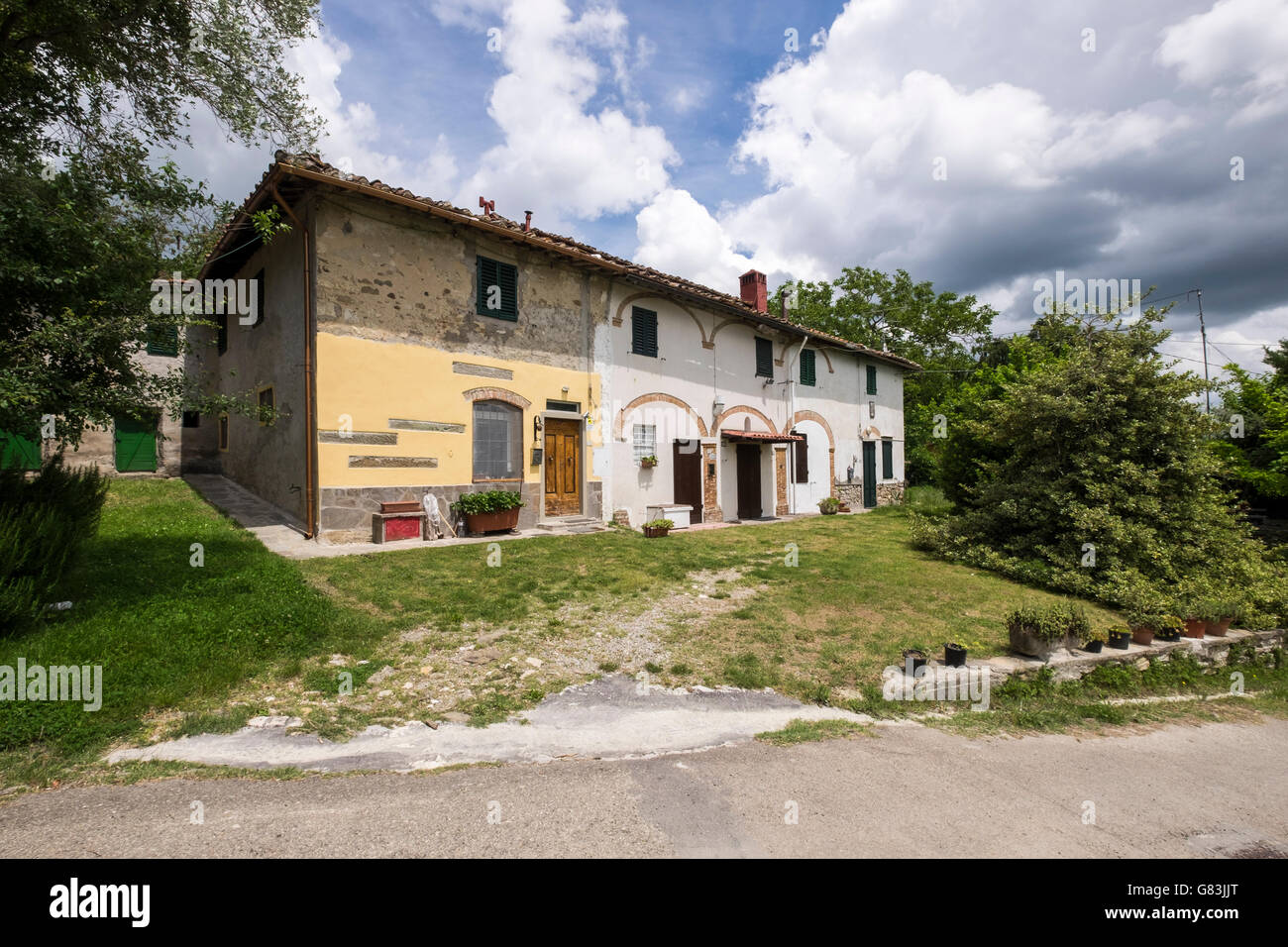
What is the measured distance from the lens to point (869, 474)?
21547 mm

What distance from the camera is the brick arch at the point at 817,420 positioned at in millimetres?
18562

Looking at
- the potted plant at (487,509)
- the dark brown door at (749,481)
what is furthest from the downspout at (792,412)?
the potted plant at (487,509)

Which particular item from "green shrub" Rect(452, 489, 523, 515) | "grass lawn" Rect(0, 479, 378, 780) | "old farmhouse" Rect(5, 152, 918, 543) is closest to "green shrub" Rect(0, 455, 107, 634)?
"grass lawn" Rect(0, 479, 378, 780)

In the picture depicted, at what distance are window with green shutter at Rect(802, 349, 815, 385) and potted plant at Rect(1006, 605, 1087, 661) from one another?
13.3 metres

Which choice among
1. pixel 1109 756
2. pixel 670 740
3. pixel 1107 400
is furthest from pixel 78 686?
pixel 1107 400

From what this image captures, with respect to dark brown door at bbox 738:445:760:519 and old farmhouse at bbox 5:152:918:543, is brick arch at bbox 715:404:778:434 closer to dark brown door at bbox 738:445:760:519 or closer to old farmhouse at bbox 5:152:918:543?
old farmhouse at bbox 5:152:918:543

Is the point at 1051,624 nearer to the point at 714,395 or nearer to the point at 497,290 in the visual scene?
the point at 714,395

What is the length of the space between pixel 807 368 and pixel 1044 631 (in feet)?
46.3

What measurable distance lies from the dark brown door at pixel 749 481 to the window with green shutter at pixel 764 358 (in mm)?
2366

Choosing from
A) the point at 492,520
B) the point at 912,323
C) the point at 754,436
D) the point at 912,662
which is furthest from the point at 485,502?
the point at 912,323

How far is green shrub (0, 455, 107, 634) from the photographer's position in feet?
14.7

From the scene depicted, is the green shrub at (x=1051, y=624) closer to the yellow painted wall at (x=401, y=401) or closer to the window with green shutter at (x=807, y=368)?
A: the yellow painted wall at (x=401, y=401)
